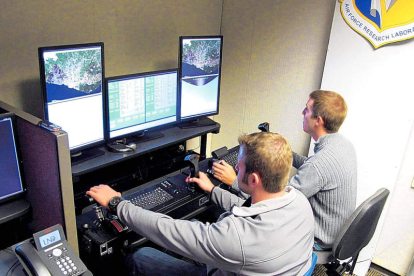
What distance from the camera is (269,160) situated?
1.32 m

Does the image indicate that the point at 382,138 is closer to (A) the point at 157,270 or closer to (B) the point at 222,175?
(B) the point at 222,175

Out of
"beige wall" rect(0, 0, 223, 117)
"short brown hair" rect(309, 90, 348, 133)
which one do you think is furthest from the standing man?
"beige wall" rect(0, 0, 223, 117)

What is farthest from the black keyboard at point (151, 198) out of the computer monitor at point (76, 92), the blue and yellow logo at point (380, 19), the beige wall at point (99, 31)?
the blue and yellow logo at point (380, 19)

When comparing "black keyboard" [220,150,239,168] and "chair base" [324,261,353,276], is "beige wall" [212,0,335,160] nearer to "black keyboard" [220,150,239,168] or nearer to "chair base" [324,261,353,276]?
"black keyboard" [220,150,239,168]

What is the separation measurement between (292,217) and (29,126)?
99 centimetres

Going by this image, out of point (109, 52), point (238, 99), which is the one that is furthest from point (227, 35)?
point (109, 52)

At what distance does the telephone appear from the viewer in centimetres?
119

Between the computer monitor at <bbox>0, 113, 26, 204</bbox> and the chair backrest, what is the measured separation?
4.51 feet

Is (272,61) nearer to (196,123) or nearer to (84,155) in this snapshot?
(196,123)

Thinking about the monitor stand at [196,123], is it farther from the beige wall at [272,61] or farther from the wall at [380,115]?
the wall at [380,115]

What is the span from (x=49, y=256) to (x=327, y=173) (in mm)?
1245

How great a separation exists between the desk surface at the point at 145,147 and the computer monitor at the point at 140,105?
61mm

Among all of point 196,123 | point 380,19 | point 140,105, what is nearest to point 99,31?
point 140,105

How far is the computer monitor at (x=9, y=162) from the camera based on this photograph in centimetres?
133
